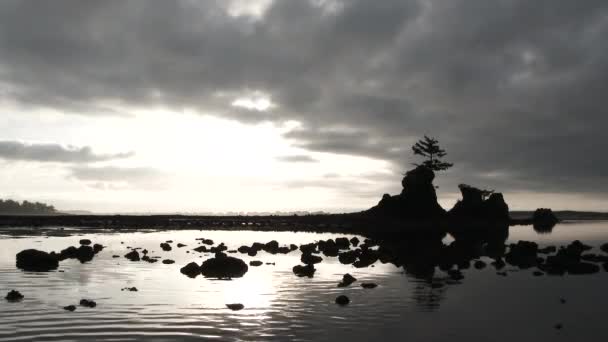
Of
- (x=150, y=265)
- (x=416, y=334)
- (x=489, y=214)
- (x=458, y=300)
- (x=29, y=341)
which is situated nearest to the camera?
(x=29, y=341)

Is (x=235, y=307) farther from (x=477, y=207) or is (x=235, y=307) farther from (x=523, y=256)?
(x=477, y=207)

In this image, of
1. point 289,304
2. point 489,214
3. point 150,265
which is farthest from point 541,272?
point 489,214

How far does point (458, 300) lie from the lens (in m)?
24.2

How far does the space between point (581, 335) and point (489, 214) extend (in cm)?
10783

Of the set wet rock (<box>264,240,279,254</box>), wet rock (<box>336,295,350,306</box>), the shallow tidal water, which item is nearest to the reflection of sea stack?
wet rock (<box>264,240,279,254</box>)

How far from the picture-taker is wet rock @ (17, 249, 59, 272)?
3472cm

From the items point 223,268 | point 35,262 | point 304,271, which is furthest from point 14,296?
point 304,271

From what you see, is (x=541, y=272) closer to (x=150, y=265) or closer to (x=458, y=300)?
(x=458, y=300)

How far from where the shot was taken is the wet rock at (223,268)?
32094mm

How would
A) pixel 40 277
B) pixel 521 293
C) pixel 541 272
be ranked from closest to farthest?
pixel 521 293 → pixel 40 277 → pixel 541 272

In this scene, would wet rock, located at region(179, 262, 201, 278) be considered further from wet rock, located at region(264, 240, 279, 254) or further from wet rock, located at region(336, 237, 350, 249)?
wet rock, located at region(336, 237, 350, 249)

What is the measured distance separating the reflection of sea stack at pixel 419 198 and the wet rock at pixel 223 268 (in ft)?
269

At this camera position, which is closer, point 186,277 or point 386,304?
point 386,304

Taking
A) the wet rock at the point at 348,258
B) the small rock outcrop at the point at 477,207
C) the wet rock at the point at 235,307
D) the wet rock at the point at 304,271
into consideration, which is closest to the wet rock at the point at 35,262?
the wet rock at the point at 304,271
